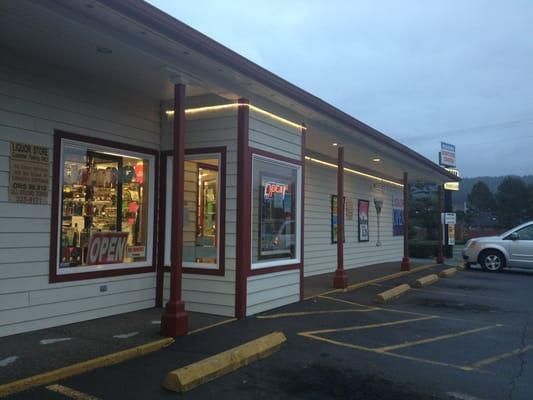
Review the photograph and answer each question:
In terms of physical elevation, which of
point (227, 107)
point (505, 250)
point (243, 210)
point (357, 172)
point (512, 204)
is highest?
point (512, 204)

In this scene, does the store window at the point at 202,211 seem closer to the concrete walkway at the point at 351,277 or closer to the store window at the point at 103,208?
the store window at the point at 103,208

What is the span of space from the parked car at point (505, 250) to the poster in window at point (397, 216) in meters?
3.76

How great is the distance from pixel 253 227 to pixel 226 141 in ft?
5.14

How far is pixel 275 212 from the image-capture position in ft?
30.8

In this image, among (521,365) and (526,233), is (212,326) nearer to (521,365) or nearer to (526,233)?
(521,365)

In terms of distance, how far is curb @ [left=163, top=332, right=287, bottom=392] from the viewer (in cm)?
478

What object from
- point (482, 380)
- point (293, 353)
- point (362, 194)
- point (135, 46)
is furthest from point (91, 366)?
point (362, 194)

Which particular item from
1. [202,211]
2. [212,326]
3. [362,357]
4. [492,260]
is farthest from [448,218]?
[362,357]

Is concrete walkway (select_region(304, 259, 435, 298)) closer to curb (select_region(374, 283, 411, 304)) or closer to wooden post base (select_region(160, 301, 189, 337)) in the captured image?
curb (select_region(374, 283, 411, 304))

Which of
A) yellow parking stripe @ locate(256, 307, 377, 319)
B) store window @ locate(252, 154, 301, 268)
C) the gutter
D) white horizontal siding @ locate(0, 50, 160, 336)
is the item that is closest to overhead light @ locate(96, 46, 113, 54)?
the gutter

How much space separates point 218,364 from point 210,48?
13.0 ft

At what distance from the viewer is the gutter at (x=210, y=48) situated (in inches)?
212

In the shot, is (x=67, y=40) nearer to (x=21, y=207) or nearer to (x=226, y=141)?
(x=21, y=207)

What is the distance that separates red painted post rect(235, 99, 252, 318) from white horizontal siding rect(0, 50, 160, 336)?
187cm
